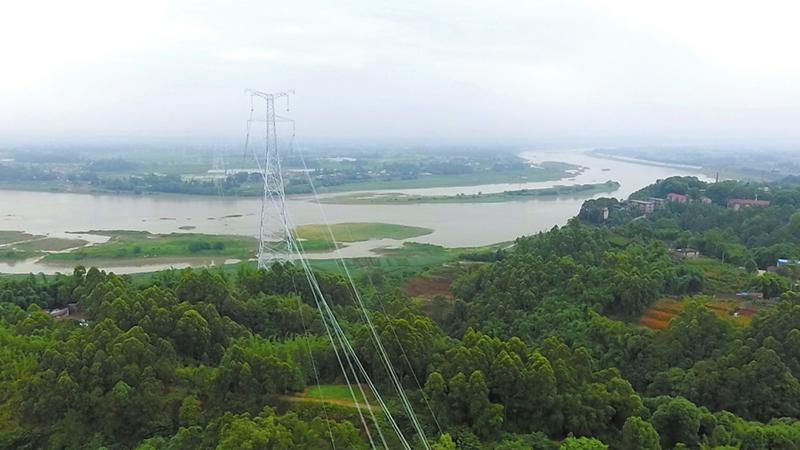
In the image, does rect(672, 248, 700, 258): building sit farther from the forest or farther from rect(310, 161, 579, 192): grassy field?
rect(310, 161, 579, 192): grassy field

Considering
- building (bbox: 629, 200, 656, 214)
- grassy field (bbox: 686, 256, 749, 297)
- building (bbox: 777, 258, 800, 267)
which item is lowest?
grassy field (bbox: 686, 256, 749, 297)

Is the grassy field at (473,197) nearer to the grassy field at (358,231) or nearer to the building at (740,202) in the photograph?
the grassy field at (358,231)

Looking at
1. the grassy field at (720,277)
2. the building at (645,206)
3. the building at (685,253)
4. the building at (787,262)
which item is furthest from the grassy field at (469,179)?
the building at (787,262)

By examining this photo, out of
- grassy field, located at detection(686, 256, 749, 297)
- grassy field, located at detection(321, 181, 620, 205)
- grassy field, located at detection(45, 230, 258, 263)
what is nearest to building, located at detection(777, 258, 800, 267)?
grassy field, located at detection(686, 256, 749, 297)

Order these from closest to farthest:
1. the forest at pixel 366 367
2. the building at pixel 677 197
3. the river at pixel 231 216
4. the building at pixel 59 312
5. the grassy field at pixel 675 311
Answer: the forest at pixel 366 367
the building at pixel 59 312
the grassy field at pixel 675 311
the river at pixel 231 216
the building at pixel 677 197

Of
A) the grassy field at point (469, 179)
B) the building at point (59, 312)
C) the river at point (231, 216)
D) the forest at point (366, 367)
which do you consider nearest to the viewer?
the forest at point (366, 367)

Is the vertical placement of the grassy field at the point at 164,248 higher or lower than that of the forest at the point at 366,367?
lower

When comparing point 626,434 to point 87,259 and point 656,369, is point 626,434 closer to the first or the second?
point 656,369
